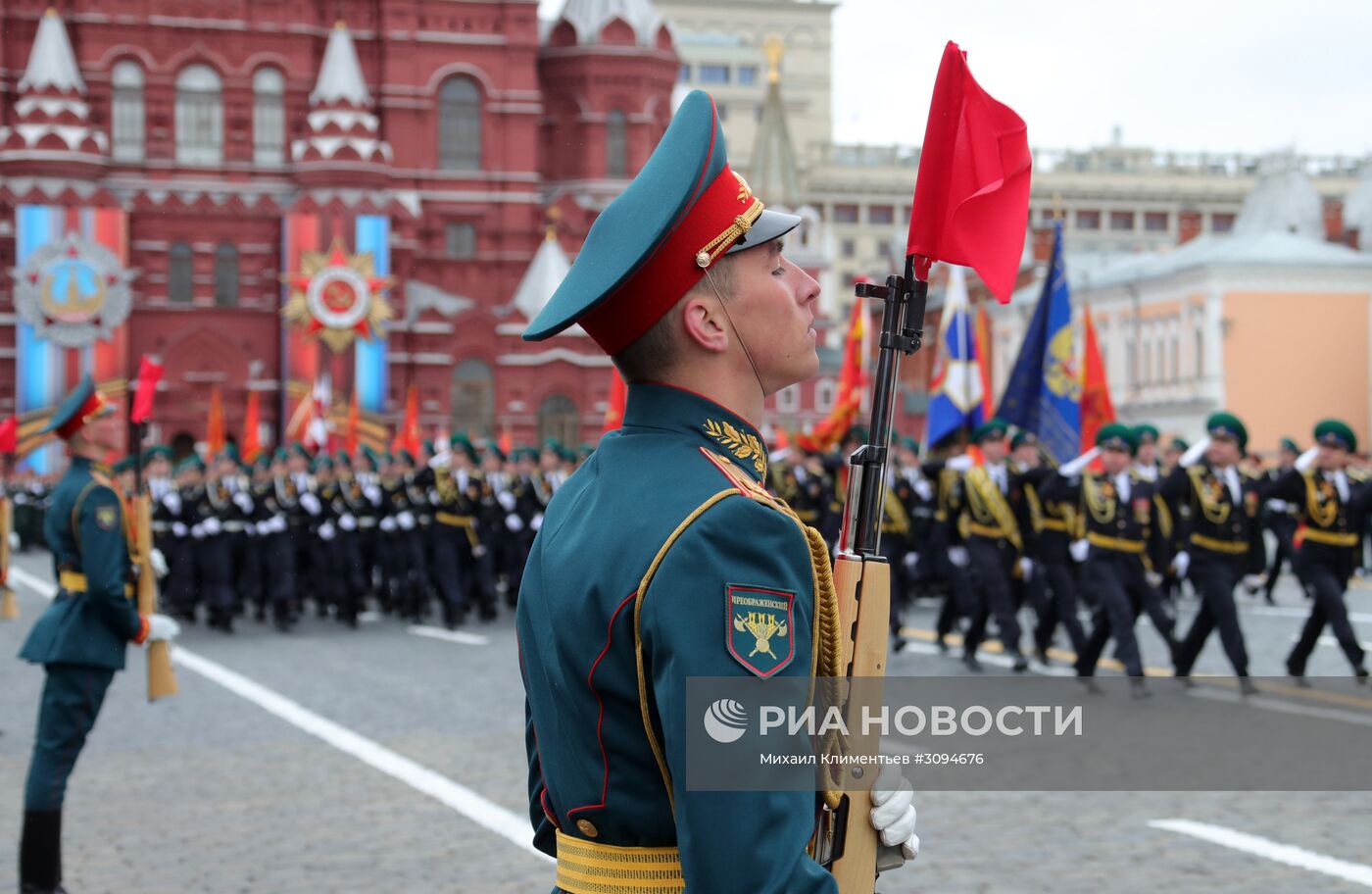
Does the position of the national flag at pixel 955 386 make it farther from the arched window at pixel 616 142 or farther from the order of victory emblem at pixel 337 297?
the arched window at pixel 616 142

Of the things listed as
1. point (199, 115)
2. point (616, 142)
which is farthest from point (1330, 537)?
point (199, 115)

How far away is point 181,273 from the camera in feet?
171

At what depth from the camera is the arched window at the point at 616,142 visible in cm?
5500

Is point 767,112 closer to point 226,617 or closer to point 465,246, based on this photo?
point 465,246

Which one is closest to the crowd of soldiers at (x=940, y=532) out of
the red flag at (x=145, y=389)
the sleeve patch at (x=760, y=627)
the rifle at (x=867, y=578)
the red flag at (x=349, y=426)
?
the red flag at (x=145, y=389)

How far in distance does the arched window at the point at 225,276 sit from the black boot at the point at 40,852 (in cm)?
4682

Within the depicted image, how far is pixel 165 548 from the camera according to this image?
20781mm

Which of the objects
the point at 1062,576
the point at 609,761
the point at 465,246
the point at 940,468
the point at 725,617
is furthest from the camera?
the point at 465,246

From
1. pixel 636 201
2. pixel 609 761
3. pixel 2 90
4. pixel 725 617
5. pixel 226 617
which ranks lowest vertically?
pixel 226 617

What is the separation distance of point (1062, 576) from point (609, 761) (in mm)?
11877

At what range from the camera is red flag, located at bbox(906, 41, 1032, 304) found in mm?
2881

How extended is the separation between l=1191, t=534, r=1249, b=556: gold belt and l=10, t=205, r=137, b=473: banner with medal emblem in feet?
135

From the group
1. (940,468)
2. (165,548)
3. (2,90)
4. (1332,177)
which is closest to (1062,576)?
(940,468)

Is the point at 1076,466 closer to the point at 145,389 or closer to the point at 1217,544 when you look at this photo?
the point at 1217,544
